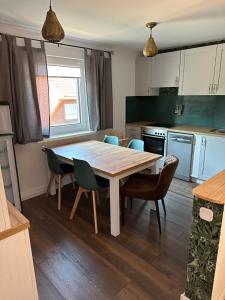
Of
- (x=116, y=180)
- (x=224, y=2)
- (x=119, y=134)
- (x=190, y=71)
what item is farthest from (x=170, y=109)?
(x=116, y=180)

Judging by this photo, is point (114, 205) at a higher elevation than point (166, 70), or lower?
lower

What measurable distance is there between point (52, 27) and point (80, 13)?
0.85 meters

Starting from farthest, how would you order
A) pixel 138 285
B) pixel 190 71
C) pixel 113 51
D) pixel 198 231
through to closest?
pixel 113 51 < pixel 190 71 < pixel 138 285 < pixel 198 231

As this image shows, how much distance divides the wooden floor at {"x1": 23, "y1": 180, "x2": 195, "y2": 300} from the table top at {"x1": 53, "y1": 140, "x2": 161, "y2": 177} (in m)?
0.74

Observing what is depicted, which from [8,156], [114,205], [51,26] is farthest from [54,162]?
[51,26]

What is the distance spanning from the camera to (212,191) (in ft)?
4.21

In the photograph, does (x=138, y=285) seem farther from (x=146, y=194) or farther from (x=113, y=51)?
(x=113, y=51)

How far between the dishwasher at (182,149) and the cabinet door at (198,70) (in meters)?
0.79

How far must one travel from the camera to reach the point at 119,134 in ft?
13.2

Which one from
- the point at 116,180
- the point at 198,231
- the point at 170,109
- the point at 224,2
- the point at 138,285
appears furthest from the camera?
the point at 170,109

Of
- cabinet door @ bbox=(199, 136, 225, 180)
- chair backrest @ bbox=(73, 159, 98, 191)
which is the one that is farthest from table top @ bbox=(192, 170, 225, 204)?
cabinet door @ bbox=(199, 136, 225, 180)

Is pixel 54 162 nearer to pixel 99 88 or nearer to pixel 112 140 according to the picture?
pixel 112 140

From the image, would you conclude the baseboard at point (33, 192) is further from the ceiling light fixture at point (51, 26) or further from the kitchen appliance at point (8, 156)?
the ceiling light fixture at point (51, 26)

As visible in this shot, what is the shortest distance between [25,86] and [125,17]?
1.51m
